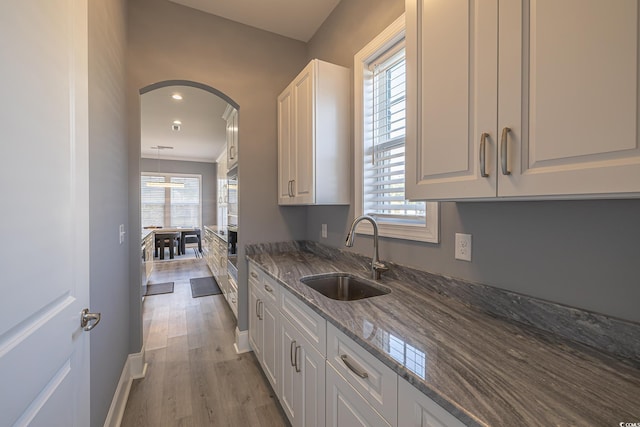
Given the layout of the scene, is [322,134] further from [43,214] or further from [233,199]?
[233,199]

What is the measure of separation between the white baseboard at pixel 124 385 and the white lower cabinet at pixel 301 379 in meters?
0.99

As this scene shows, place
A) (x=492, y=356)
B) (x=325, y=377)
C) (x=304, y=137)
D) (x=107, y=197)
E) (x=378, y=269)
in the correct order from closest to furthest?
(x=492, y=356) → (x=325, y=377) → (x=107, y=197) → (x=378, y=269) → (x=304, y=137)

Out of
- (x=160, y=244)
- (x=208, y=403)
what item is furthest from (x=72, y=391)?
(x=160, y=244)

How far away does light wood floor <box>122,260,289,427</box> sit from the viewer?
1703 mm

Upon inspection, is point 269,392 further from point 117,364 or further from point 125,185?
point 125,185

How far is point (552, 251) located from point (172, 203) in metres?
8.80

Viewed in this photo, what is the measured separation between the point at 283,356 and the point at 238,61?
248 cm

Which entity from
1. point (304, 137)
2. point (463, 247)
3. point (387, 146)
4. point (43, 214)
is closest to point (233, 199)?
point (304, 137)

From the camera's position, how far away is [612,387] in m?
0.63

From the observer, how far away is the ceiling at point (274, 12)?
216 cm

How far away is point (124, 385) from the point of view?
6.06 ft

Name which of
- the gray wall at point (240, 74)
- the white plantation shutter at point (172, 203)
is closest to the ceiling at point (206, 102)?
the gray wall at point (240, 74)

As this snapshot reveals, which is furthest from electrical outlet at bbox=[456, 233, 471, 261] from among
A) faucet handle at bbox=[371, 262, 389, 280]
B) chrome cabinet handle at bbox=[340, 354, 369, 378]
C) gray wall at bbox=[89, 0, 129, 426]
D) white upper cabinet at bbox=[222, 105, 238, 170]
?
white upper cabinet at bbox=[222, 105, 238, 170]

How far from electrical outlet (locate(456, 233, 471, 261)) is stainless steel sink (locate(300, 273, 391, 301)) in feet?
1.90
